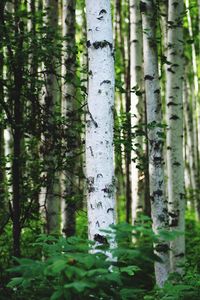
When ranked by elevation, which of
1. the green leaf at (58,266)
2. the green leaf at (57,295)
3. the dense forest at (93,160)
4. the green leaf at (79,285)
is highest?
the dense forest at (93,160)

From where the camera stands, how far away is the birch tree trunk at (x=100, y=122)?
10.5 feet

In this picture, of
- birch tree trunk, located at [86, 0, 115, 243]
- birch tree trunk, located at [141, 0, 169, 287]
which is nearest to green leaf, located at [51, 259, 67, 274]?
birch tree trunk, located at [86, 0, 115, 243]

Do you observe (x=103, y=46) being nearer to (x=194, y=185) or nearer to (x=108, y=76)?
(x=108, y=76)

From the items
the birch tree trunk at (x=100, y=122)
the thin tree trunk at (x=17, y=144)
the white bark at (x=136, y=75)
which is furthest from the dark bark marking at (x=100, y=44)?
the white bark at (x=136, y=75)

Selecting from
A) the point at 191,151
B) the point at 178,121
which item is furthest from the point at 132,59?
the point at 191,151

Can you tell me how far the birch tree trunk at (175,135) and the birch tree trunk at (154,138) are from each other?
0.67 metres

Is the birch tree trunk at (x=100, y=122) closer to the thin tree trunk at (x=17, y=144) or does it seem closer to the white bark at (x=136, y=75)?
the thin tree trunk at (x=17, y=144)

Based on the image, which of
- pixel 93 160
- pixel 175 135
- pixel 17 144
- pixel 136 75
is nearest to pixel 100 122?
pixel 93 160

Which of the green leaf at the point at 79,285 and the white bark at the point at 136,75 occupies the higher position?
the white bark at the point at 136,75

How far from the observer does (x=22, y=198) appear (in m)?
4.80

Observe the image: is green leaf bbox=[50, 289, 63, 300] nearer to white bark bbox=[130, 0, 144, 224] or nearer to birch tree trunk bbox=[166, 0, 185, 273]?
birch tree trunk bbox=[166, 0, 185, 273]

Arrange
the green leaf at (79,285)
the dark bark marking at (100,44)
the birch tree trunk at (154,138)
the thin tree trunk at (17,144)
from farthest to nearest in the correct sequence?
the birch tree trunk at (154,138)
the thin tree trunk at (17,144)
the dark bark marking at (100,44)
the green leaf at (79,285)

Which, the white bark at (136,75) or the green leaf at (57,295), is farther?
the white bark at (136,75)

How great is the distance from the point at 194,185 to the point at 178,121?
9.88 m
